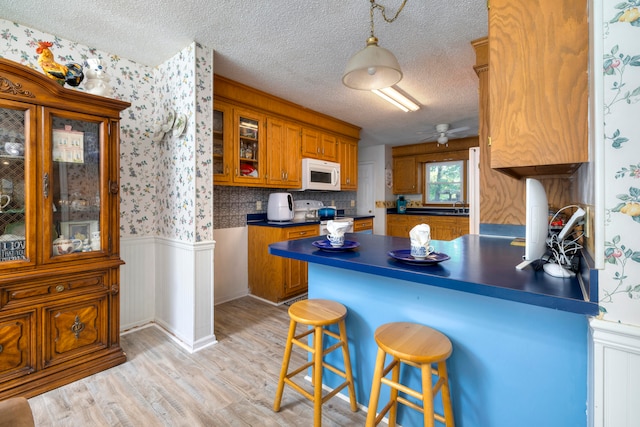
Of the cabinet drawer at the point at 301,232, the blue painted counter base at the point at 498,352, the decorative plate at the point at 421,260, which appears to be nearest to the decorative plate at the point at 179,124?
the cabinet drawer at the point at 301,232

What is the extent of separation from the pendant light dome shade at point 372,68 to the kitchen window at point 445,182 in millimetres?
4576

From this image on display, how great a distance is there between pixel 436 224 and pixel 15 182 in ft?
17.6

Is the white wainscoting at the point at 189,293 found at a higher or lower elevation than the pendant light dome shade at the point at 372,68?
lower

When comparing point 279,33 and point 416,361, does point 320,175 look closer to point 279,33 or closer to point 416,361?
point 279,33

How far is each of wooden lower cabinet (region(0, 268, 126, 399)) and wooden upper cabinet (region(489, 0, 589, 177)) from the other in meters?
2.52

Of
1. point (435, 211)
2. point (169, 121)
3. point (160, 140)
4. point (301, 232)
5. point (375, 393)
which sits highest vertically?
point (169, 121)

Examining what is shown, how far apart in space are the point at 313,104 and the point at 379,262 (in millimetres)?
2913

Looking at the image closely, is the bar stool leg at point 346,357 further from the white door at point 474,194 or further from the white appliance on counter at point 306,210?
the white appliance on counter at point 306,210

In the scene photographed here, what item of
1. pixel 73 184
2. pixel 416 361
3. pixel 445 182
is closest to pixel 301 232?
pixel 73 184

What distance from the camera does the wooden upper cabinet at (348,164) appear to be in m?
4.54

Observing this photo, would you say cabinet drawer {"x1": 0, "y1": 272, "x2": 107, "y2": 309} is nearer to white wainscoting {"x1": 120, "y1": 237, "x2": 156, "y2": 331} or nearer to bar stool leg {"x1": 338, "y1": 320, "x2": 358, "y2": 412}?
white wainscoting {"x1": 120, "y1": 237, "x2": 156, "y2": 331}

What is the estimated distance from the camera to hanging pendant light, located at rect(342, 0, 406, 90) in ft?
4.70

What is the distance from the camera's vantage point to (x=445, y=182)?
19.0 ft

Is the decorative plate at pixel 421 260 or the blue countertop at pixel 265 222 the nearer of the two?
the decorative plate at pixel 421 260
